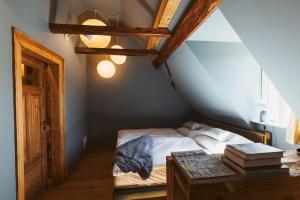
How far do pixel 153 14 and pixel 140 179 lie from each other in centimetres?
198

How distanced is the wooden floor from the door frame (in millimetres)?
198

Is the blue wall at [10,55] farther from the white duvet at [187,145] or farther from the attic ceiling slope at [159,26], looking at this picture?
the white duvet at [187,145]

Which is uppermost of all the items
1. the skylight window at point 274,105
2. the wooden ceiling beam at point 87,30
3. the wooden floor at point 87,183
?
the wooden ceiling beam at point 87,30

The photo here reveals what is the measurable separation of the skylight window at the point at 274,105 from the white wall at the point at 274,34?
2.86 feet

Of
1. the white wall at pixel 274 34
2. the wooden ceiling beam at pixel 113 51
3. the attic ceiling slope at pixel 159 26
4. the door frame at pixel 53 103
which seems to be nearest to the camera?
the white wall at pixel 274 34

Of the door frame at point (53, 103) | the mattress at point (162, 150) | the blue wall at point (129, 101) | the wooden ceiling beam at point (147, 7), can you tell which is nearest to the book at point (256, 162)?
the mattress at point (162, 150)

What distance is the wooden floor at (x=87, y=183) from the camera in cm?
234

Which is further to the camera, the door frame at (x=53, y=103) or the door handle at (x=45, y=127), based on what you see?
the door handle at (x=45, y=127)

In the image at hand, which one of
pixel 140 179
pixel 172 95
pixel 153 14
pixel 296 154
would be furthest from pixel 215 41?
pixel 172 95

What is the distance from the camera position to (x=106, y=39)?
7.31ft

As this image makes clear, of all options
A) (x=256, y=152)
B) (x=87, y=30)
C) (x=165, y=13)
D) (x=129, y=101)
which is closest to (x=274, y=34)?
(x=256, y=152)

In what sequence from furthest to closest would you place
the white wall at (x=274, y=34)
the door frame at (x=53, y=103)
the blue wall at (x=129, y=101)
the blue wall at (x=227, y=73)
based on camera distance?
the blue wall at (x=129, y=101)
the blue wall at (x=227, y=73)
the door frame at (x=53, y=103)
the white wall at (x=274, y=34)

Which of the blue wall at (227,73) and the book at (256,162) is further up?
the blue wall at (227,73)

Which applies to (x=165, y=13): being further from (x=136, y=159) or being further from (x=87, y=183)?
(x=87, y=183)
